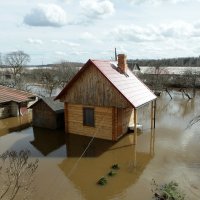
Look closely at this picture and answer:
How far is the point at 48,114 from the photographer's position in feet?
68.2

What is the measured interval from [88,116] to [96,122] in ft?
2.42

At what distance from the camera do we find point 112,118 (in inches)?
673

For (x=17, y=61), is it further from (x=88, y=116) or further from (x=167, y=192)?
(x=167, y=192)

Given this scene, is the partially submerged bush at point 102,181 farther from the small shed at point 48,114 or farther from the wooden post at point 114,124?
the small shed at point 48,114

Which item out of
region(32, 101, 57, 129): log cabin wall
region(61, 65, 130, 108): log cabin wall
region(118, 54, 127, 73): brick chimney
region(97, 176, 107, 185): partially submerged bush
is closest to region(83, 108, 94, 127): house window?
region(61, 65, 130, 108): log cabin wall

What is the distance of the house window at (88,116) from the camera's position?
58.9 feet

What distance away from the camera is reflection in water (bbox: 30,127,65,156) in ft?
54.8

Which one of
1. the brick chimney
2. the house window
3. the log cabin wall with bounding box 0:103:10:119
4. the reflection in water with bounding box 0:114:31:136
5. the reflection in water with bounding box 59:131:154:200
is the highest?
the brick chimney

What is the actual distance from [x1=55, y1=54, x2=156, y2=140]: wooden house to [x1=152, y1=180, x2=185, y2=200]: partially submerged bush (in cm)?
502

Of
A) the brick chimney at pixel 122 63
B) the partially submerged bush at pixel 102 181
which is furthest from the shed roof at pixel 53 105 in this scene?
the partially submerged bush at pixel 102 181

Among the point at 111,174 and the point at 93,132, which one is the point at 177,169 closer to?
the point at 111,174

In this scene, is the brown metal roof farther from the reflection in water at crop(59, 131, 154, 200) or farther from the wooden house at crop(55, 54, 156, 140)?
the reflection in water at crop(59, 131, 154, 200)

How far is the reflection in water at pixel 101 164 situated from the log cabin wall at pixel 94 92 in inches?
108

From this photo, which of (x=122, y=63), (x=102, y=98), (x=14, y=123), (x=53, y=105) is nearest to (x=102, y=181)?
(x=102, y=98)
